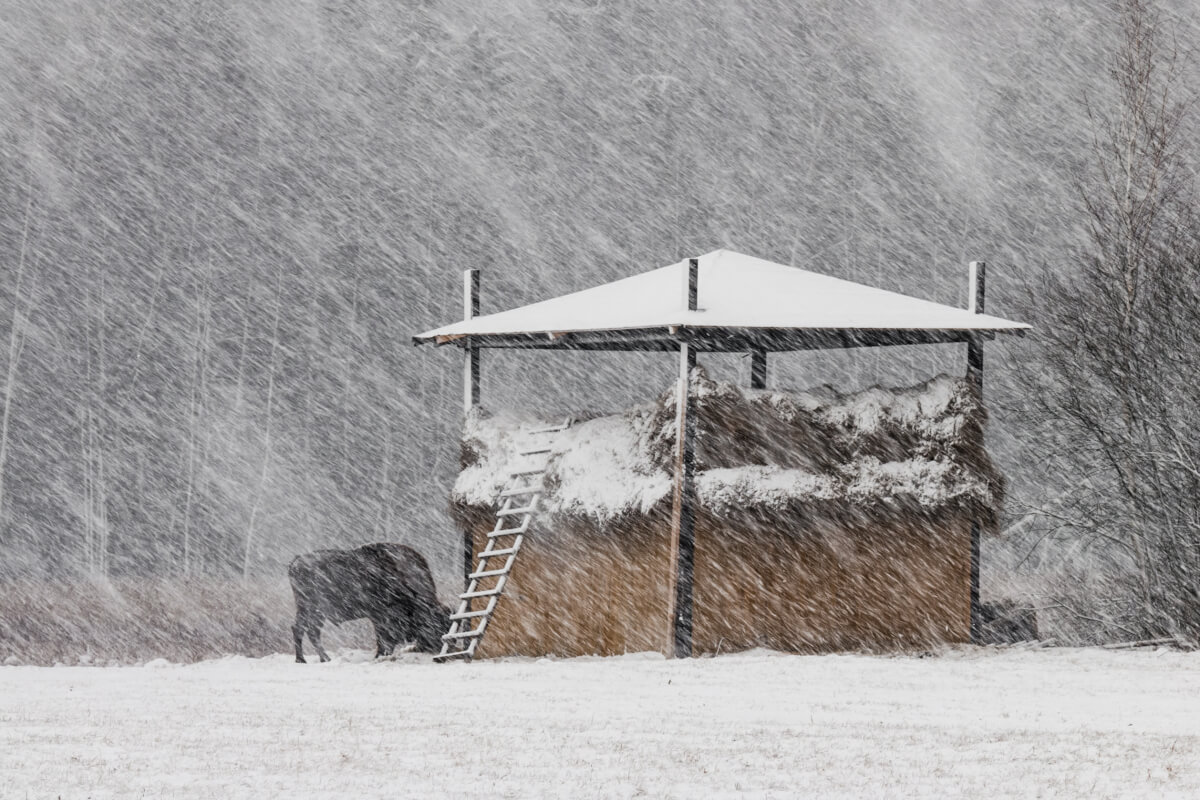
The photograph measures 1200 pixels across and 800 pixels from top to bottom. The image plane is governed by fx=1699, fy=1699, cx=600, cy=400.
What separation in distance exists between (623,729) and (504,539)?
7863mm

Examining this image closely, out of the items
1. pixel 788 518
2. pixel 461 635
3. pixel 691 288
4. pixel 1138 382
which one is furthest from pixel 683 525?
pixel 1138 382

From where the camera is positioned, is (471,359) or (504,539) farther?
(471,359)

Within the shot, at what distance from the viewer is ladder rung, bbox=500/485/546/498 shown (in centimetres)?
1888

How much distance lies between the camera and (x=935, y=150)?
186 ft

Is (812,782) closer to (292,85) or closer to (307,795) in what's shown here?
(307,795)

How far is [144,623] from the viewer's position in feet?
99.9

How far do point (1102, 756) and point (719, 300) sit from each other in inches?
350

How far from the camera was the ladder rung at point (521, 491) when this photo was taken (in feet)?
61.9

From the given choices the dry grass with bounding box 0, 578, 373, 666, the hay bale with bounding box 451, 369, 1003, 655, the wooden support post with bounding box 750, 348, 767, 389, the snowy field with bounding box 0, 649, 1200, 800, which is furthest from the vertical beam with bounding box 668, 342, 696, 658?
the dry grass with bounding box 0, 578, 373, 666

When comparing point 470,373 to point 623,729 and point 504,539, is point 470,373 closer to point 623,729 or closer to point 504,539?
point 504,539

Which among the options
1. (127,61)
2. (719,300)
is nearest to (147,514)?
(127,61)

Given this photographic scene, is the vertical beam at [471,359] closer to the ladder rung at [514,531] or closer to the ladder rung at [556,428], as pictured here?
the ladder rung at [556,428]

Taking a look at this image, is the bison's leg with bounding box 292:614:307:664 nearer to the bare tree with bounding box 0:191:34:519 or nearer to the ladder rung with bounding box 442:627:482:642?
the ladder rung with bounding box 442:627:482:642

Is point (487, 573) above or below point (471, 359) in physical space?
below
